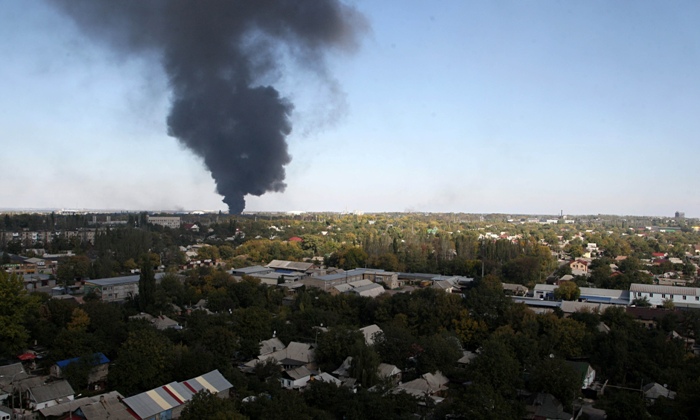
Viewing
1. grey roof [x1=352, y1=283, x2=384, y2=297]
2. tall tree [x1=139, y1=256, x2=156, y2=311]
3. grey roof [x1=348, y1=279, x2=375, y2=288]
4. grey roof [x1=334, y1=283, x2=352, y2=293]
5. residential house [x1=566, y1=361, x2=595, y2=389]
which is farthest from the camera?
grey roof [x1=348, y1=279, x2=375, y2=288]

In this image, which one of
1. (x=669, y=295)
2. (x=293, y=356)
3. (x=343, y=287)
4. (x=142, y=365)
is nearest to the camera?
(x=142, y=365)

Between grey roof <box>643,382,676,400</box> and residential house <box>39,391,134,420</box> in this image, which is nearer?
residential house <box>39,391,134,420</box>

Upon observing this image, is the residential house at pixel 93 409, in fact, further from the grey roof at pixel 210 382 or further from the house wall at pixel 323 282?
the house wall at pixel 323 282

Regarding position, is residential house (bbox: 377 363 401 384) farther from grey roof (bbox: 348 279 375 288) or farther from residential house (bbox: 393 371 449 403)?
grey roof (bbox: 348 279 375 288)

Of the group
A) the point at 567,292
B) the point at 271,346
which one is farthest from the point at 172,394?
the point at 567,292

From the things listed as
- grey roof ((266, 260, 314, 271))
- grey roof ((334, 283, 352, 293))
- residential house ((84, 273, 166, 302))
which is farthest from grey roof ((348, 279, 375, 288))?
residential house ((84, 273, 166, 302))

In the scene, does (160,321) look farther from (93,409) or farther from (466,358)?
(466,358)

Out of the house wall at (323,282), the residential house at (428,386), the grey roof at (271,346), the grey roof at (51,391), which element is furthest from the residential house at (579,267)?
the grey roof at (51,391)

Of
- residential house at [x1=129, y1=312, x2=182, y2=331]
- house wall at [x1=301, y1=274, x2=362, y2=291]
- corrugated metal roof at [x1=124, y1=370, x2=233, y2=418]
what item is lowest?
corrugated metal roof at [x1=124, y1=370, x2=233, y2=418]
